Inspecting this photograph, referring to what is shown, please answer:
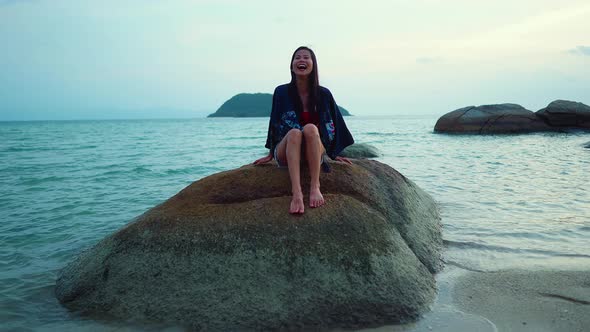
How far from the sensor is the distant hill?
15201 cm

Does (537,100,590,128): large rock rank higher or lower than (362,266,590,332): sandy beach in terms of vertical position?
higher

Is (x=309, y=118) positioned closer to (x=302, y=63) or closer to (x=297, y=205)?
(x=302, y=63)

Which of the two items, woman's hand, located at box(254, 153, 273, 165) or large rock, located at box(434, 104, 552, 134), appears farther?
large rock, located at box(434, 104, 552, 134)

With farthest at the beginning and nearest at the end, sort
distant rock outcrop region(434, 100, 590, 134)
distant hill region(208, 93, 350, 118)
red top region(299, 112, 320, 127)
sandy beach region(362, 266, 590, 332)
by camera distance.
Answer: distant hill region(208, 93, 350, 118) < distant rock outcrop region(434, 100, 590, 134) < red top region(299, 112, 320, 127) < sandy beach region(362, 266, 590, 332)

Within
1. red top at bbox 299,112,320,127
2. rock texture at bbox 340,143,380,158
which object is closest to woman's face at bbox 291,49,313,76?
red top at bbox 299,112,320,127

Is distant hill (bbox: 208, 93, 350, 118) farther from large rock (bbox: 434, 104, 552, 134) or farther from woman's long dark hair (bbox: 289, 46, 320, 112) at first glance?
woman's long dark hair (bbox: 289, 46, 320, 112)

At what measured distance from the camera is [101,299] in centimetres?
387

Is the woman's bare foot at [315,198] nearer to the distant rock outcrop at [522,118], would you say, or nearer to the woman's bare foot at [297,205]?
the woman's bare foot at [297,205]

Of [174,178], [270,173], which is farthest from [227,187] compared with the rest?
[174,178]

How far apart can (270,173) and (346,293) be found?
70.8 inches

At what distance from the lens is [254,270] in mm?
3670

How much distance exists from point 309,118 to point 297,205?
130cm

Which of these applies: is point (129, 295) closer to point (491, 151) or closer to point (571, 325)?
point (571, 325)

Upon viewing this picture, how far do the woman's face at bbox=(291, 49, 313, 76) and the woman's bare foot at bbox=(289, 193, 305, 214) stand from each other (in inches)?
59.7
